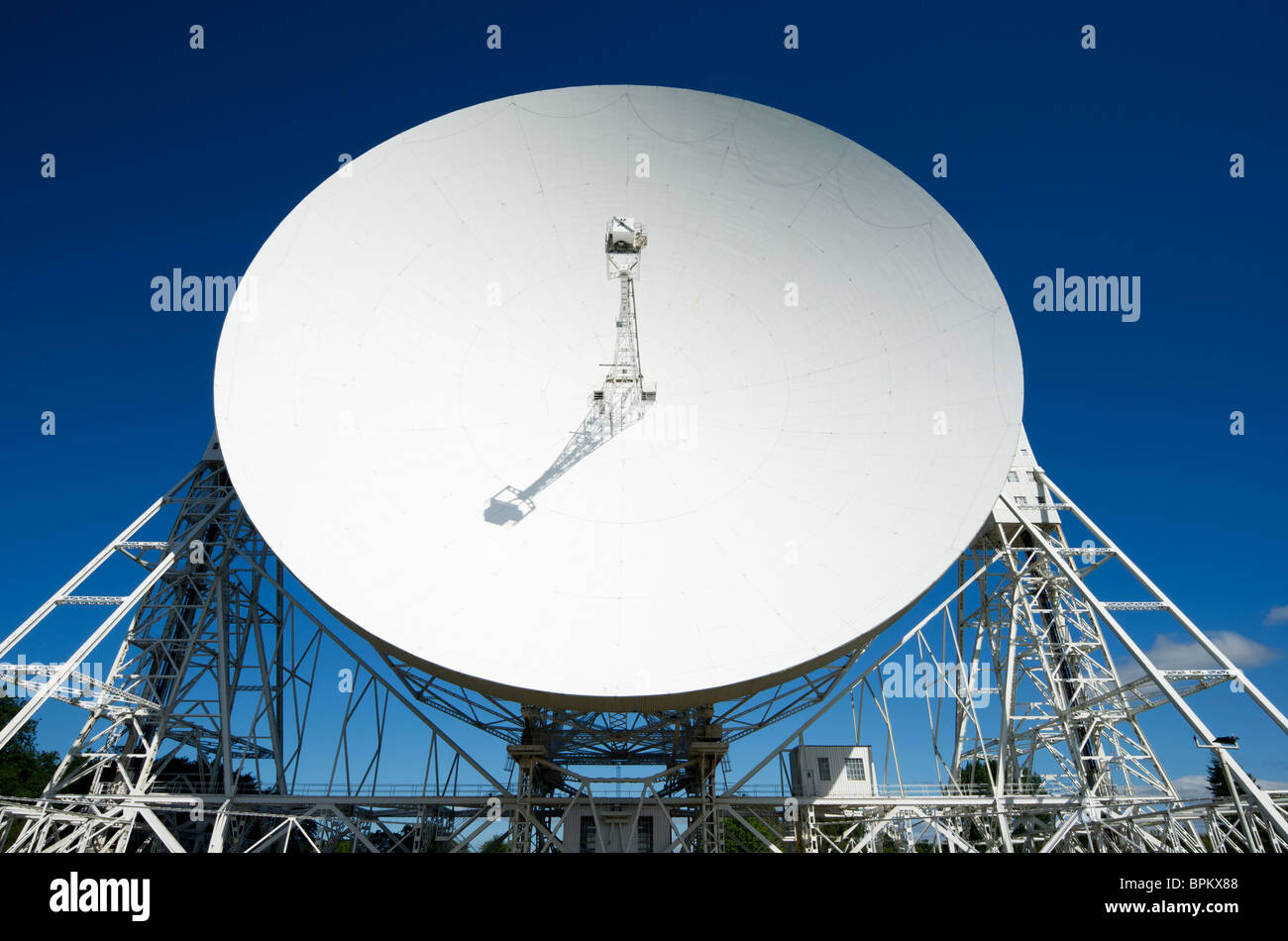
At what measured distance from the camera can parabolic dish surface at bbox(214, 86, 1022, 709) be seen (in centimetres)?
1878

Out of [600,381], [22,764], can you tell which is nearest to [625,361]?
[600,381]

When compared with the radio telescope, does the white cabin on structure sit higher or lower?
lower

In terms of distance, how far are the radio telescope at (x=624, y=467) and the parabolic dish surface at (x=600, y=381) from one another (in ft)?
0.26

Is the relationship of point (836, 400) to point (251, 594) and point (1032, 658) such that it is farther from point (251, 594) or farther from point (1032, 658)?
point (251, 594)

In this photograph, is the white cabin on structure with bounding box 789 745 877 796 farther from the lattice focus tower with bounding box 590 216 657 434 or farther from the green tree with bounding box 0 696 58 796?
the green tree with bounding box 0 696 58 796

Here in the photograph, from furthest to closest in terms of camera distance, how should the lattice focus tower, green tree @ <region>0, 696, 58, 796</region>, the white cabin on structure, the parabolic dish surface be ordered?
green tree @ <region>0, 696, 58, 796</region> → the white cabin on structure → the lattice focus tower → the parabolic dish surface

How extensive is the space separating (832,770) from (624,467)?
14479mm

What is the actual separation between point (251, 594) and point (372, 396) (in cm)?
1289

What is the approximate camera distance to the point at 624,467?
71.9ft

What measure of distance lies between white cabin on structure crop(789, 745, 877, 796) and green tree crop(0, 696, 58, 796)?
1690 inches

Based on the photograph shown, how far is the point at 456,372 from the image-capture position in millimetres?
22531

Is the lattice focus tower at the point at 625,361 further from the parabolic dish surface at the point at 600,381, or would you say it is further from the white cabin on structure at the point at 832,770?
the white cabin on structure at the point at 832,770

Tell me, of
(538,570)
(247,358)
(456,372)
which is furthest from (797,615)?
(247,358)

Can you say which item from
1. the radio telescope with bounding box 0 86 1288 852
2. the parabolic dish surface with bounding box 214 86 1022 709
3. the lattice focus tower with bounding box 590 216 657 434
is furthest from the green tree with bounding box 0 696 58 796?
the lattice focus tower with bounding box 590 216 657 434
